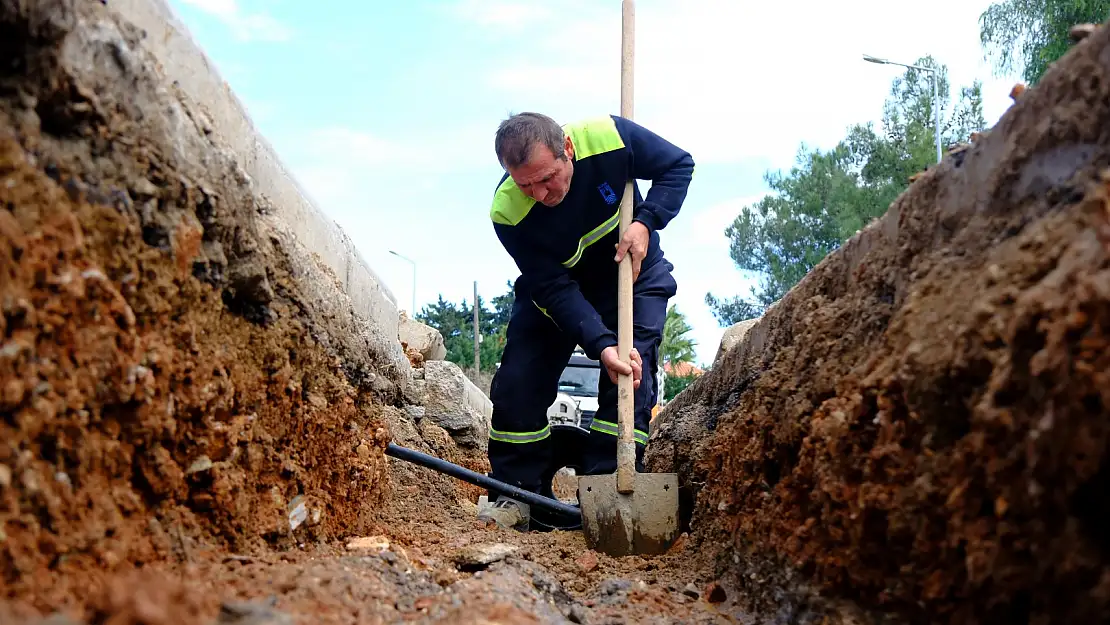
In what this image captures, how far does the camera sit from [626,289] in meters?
4.07

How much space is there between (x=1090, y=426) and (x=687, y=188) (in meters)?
3.15

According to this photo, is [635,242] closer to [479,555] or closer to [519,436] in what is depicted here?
[519,436]

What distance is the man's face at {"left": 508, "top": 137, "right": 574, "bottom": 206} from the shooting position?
3.87 m

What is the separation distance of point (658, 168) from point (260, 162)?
6.50 feet

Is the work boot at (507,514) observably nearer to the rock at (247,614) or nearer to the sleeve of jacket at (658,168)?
the sleeve of jacket at (658,168)

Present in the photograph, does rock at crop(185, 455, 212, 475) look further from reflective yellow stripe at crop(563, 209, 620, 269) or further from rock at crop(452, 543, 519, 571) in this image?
reflective yellow stripe at crop(563, 209, 620, 269)

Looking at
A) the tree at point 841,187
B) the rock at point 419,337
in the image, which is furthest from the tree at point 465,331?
the rock at point 419,337

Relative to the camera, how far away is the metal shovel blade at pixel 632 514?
148 inches

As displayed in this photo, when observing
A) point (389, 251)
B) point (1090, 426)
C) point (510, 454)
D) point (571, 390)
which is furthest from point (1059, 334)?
point (389, 251)

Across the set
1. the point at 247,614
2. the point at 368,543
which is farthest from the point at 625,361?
the point at 247,614

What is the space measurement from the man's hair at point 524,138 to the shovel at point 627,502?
2.62 ft

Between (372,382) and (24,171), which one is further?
(372,382)

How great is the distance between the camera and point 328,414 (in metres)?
3.12

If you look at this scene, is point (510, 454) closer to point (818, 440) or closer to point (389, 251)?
point (818, 440)
